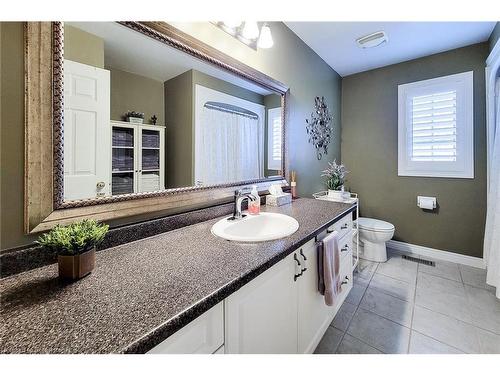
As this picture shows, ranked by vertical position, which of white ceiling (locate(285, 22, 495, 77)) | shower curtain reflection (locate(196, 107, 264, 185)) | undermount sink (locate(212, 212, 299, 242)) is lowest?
undermount sink (locate(212, 212, 299, 242))

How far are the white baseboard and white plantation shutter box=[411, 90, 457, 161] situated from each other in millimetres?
1054

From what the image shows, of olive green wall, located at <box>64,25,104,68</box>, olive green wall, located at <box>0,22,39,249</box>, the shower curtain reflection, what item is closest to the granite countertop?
olive green wall, located at <box>0,22,39,249</box>

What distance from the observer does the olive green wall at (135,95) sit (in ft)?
3.03

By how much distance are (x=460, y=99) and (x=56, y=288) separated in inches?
137

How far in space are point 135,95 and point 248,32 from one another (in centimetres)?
91

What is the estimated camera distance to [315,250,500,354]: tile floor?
139 cm

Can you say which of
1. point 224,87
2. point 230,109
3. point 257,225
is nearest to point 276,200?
point 257,225

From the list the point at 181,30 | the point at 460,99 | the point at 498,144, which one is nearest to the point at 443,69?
the point at 460,99

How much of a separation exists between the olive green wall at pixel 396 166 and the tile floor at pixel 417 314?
478 mm

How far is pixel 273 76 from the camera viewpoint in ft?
6.01

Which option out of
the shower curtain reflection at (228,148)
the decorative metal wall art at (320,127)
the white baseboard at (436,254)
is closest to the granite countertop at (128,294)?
the shower curtain reflection at (228,148)

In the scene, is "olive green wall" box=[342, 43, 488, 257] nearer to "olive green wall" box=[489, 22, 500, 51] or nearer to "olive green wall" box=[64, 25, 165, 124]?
"olive green wall" box=[489, 22, 500, 51]

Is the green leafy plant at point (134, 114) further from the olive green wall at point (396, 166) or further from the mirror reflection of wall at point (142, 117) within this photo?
the olive green wall at point (396, 166)
